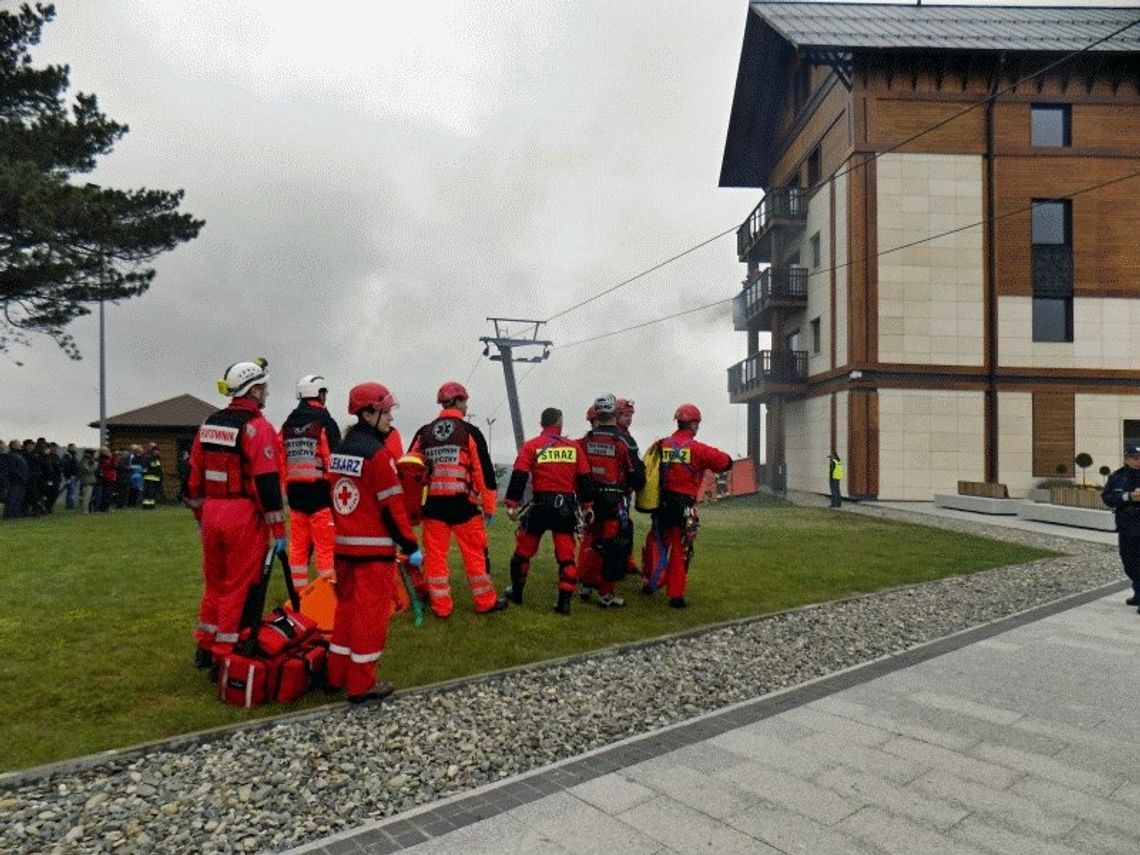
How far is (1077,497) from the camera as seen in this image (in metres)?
20.0

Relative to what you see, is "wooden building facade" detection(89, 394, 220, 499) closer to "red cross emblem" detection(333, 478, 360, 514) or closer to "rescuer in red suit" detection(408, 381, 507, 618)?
"rescuer in red suit" detection(408, 381, 507, 618)

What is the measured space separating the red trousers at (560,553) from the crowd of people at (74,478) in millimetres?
15234

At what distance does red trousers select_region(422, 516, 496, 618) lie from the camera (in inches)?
273

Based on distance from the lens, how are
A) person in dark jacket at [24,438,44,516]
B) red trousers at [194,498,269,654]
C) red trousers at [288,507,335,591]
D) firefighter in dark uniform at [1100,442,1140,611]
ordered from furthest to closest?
person in dark jacket at [24,438,44,516], firefighter in dark uniform at [1100,442,1140,611], red trousers at [288,507,335,591], red trousers at [194,498,269,654]

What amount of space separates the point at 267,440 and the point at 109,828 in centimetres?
257

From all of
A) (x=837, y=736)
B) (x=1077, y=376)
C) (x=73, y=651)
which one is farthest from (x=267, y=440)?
(x=1077, y=376)

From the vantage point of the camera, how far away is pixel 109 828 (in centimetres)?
330

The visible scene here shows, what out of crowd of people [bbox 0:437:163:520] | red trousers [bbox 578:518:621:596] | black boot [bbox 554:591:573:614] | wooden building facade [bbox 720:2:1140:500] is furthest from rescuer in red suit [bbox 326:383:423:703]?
wooden building facade [bbox 720:2:1140:500]

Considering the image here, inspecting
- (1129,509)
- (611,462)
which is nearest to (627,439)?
(611,462)

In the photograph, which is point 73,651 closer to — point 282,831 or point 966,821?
point 282,831

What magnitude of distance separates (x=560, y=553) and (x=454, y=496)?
3.90 feet

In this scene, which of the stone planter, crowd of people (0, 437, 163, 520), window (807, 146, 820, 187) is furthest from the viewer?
window (807, 146, 820, 187)

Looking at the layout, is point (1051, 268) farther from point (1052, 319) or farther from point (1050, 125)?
point (1050, 125)

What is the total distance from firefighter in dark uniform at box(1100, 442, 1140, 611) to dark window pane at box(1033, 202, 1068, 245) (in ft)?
65.7
